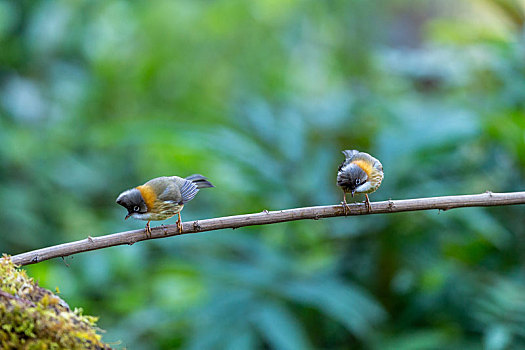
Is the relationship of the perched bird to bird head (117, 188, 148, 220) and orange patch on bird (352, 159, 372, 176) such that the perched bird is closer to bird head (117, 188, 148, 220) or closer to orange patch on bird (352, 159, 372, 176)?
bird head (117, 188, 148, 220)

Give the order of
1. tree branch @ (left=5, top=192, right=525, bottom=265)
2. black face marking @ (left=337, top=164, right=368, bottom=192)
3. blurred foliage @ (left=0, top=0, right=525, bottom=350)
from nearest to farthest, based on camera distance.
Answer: tree branch @ (left=5, top=192, right=525, bottom=265), black face marking @ (left=337, top=164, right=368, bottom=192), blurred foliage @ (left=0, top=0, right=525, bottom=350)

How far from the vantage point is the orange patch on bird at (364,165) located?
1459mm

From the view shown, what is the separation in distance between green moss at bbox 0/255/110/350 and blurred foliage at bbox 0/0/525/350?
171 cm

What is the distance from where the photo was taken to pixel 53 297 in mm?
1135

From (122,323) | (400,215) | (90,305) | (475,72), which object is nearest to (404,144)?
(400,215)

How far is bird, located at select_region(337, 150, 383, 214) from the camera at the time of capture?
1.40 m

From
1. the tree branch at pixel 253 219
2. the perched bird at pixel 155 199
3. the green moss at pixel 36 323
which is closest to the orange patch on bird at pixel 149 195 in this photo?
the perched bird at pixel 155 199

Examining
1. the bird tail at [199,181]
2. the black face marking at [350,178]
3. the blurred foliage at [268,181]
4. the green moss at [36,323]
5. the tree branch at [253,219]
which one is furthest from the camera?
the blurred foliage at [268,181]

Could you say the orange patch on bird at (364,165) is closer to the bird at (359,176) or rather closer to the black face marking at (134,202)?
the bird at (359,176)

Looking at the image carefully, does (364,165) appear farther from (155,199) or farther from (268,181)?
(268,181)

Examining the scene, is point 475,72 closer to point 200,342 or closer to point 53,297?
point 200,342

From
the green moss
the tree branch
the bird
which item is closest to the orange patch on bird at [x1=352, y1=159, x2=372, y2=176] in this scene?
the bird

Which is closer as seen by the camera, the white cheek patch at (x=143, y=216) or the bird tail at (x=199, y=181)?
the white cheek patch at (x=143, y=216)

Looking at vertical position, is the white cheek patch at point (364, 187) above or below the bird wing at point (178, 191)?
below
